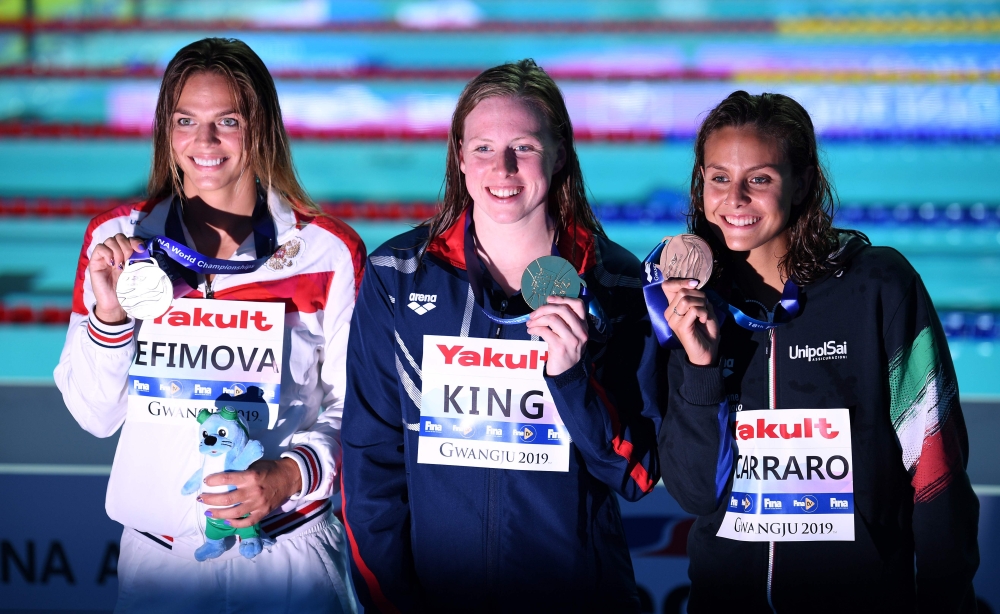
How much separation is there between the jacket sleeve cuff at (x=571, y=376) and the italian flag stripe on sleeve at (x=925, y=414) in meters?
0.56

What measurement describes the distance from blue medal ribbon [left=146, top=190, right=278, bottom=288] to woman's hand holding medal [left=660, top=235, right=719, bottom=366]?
83 cm

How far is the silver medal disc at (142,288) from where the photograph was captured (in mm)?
1653

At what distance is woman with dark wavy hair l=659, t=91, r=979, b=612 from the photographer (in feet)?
5.07

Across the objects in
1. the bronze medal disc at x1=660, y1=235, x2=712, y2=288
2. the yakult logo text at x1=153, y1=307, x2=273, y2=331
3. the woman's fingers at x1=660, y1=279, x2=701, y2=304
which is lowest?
the yakult logo text at x1=153, y1=307, x2=273, y2=331

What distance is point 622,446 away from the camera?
61.4 inches

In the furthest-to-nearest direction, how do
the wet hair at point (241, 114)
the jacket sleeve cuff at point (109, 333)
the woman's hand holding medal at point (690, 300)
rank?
the wet hair at point (241, 114), the jacket sleeve cuff at point (109, 333), the woman's hand holding medal at point (690, 300)

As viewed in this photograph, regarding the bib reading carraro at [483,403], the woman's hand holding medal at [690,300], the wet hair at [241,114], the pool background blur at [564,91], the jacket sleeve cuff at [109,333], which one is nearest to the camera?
the woman's hand holding medal at [690,300]

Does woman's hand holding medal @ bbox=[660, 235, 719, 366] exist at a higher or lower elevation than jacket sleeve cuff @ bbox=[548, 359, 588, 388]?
higher

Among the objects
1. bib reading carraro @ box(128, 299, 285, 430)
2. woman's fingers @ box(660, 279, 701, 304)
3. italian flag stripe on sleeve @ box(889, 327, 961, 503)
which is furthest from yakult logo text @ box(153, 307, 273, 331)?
italian flag stripe on sleeve @ box(889, 327, 961, 503)

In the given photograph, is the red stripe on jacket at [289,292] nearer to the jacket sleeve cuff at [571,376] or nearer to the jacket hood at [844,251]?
the jacket sleeve cuff at [571,376]

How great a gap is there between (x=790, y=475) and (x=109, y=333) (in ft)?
4.26

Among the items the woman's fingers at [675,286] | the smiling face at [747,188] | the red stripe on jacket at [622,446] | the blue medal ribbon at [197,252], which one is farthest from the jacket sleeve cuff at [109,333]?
the smiling face at [747,188]

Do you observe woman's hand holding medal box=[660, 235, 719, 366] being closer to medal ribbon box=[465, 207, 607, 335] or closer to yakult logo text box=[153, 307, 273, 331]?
medal ribbon box=[465, 207, 607, 335]

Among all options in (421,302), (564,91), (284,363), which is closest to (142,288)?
(284,363)
